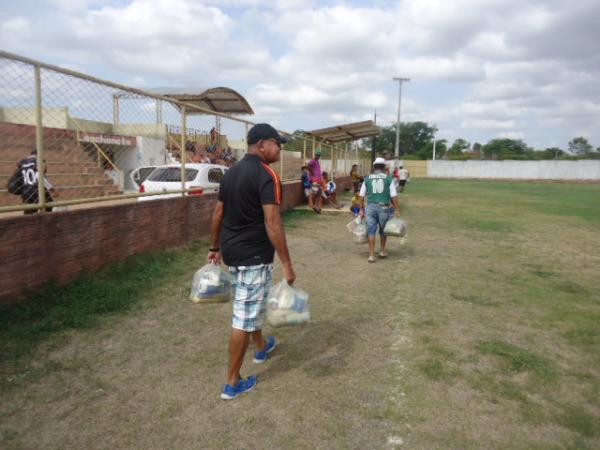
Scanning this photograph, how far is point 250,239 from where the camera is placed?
3.02 metres

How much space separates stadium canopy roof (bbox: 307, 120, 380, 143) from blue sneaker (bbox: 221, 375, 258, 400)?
13.8 m

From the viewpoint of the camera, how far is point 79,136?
833 centimetres

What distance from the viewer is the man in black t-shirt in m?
2.93

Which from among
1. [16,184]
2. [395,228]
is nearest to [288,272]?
[16,184]

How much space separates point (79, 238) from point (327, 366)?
10.1 feet

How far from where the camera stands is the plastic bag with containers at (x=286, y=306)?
305cm

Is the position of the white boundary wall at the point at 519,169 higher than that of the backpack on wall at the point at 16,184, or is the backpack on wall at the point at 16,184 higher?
the white boundary wall at the point at 519,169

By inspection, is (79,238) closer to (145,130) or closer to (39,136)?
(39,136)

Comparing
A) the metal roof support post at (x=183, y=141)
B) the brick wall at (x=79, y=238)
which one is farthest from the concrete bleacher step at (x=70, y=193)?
the metal roof support post at (x=183, y=141)

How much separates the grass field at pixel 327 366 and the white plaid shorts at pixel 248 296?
50 cm

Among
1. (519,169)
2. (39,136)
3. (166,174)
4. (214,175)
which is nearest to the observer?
(39,136)

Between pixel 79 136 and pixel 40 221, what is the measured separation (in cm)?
461

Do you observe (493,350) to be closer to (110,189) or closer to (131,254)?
(131,254)

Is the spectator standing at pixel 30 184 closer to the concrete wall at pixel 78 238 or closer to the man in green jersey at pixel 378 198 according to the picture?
the concrete wall at pixel 78 238
